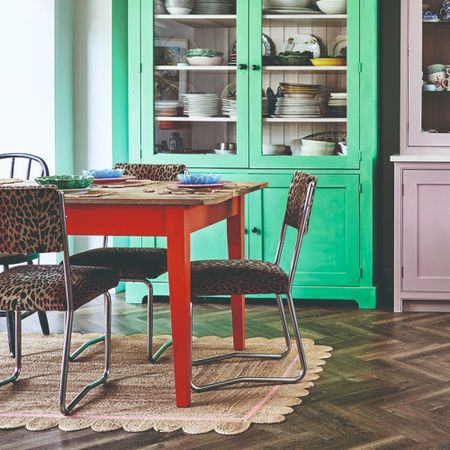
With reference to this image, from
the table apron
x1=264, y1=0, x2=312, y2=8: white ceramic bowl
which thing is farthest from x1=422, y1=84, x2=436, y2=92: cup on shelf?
the table apron

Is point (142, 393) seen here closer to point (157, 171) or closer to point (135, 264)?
point (135, 264)

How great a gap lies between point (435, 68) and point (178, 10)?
4.59 ft

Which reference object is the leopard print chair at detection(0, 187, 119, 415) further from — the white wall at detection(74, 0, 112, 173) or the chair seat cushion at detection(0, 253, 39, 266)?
the white wall at detection(74, 0, 112, 173)

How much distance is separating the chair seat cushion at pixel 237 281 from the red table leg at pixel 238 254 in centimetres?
47

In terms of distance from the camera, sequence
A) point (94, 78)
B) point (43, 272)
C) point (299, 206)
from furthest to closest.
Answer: point (94, 78) → point (299, 206) → point (43, 272)

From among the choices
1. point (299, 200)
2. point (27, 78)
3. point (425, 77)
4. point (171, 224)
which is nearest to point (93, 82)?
point (27, 78)

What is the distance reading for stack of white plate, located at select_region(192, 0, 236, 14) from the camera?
15.9 feet

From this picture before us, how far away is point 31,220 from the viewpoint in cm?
275

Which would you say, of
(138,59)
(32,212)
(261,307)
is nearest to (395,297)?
(261,307)

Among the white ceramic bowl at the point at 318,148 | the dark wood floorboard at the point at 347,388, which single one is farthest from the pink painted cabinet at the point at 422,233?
the white ceramic bowl at the point at 318,148

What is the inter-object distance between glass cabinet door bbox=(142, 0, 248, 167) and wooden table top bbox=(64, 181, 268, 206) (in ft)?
4.79

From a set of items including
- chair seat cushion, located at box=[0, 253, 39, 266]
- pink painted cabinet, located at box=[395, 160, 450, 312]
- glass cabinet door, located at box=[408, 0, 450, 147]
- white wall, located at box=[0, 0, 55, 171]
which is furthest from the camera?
white wall, located at box=[0, 0, 55, 171]

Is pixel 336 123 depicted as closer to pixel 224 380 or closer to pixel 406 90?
pixel 406 90

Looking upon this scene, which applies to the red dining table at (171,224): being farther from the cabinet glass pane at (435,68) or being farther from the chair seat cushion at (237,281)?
the cabinet glass pane at (435,68)
